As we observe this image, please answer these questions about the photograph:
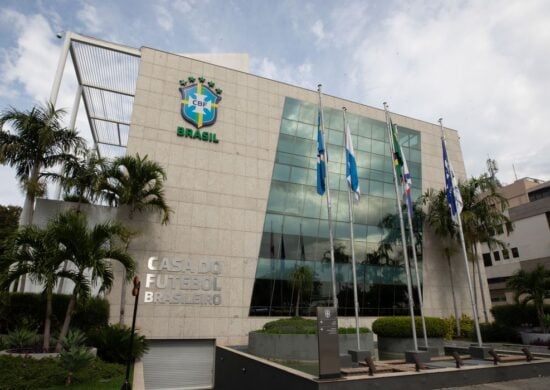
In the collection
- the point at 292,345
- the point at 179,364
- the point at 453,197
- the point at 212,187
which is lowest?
the point at 179,364

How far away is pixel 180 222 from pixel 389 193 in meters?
16.2

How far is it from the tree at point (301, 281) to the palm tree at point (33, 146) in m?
14.4

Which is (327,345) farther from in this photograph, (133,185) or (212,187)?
(212,187)

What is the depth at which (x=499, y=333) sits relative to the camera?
76.6ft

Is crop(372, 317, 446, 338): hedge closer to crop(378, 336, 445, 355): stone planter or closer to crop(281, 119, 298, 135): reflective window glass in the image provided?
crop(378, 336, 445, 355): stone planter

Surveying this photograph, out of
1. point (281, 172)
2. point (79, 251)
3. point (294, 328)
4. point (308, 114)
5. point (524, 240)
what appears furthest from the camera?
point (524, 240)

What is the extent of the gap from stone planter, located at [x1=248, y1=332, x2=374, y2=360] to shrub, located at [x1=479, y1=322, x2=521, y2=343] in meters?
12.1

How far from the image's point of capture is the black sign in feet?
32.8

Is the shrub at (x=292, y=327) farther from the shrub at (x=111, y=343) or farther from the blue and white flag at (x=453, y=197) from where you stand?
the blue and white flag at (x=453, y=197)

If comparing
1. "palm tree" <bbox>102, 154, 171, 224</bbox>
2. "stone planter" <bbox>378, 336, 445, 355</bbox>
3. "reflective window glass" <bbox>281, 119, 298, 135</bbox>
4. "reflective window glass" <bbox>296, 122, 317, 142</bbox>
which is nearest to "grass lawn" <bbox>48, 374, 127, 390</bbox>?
"palm tree" <bbox>102, 154, 171, 224</bbox>

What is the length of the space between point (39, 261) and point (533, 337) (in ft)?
85.5

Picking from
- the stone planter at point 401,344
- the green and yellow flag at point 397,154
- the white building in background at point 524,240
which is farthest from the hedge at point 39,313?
the white building in background at point 524,240

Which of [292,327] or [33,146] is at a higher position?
[33,146]

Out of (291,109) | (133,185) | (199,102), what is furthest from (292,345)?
(291,109)
